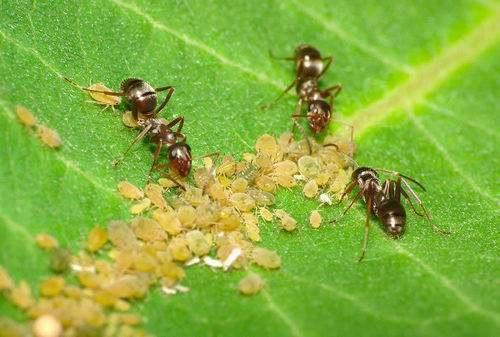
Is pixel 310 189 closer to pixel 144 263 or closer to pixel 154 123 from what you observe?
pixel 154 123

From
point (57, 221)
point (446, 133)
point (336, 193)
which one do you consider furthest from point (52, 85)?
point (446, 133)

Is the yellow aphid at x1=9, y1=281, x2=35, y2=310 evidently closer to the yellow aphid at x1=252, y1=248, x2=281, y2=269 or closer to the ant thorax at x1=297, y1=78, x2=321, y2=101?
the yellow aphid at x1=252, y1=248, x2=281, y2=269

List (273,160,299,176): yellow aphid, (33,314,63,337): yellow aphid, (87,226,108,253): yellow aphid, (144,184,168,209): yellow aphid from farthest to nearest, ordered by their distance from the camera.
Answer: (273,160,299,176): yellow aphid → (144,184,168,209): yellow aphid → (87,226,108,253): yellow aphid → (33,314,63,337): yellow aphid

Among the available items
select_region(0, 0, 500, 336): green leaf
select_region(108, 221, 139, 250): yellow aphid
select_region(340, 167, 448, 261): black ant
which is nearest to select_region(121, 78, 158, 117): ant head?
select_region(0, 0, 500, 336): green leaf

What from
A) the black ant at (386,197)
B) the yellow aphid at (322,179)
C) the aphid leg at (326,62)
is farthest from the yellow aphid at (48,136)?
the aphid leg at (326,62)

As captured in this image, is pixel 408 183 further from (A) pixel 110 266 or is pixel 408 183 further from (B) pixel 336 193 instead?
(A) pixel 110 266

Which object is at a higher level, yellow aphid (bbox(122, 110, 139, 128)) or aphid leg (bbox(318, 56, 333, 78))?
aphid leg (bbox(318, 56, 333, 78))
